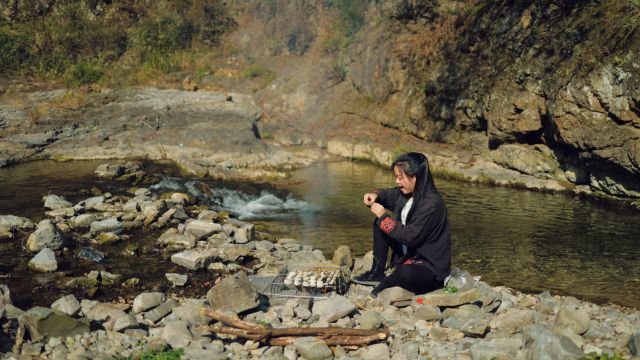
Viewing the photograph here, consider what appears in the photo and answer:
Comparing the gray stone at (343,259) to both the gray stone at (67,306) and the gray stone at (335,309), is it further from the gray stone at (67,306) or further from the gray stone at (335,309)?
the gray stone at (67,306)

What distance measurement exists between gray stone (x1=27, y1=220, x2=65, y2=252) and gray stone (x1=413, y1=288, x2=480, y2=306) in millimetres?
6468

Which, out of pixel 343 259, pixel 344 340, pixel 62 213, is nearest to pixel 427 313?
pixel 344 340

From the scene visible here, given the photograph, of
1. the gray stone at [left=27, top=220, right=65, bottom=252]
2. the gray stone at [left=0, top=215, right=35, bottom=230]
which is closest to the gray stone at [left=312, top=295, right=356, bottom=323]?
the gray stone at [left=27, top=220, right=65, bottom=252]

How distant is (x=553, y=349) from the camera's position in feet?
16.1

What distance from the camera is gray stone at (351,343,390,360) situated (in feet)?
17.8

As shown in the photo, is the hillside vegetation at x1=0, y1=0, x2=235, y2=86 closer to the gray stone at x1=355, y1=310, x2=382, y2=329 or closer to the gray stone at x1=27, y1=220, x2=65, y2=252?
the gray stone at x1=27, y1=220, x2=65, y2=252

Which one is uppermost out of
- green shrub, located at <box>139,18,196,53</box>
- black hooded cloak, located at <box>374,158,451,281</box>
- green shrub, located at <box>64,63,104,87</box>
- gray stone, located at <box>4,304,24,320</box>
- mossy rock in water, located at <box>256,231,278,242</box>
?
green shrub, located at <box>139,18,196,53</box>

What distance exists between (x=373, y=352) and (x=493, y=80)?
Answer: 1655 centimetres

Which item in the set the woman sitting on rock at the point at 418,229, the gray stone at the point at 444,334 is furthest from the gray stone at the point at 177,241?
the gray stone at the point at 444,334

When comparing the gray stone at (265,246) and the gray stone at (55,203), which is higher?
the gray stone at (265,246)

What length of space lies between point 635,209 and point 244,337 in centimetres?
1287

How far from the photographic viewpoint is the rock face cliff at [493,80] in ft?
50.8

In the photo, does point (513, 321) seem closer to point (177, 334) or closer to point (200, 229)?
point (177, 334)

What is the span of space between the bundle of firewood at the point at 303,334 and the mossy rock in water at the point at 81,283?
3012 millimetres
